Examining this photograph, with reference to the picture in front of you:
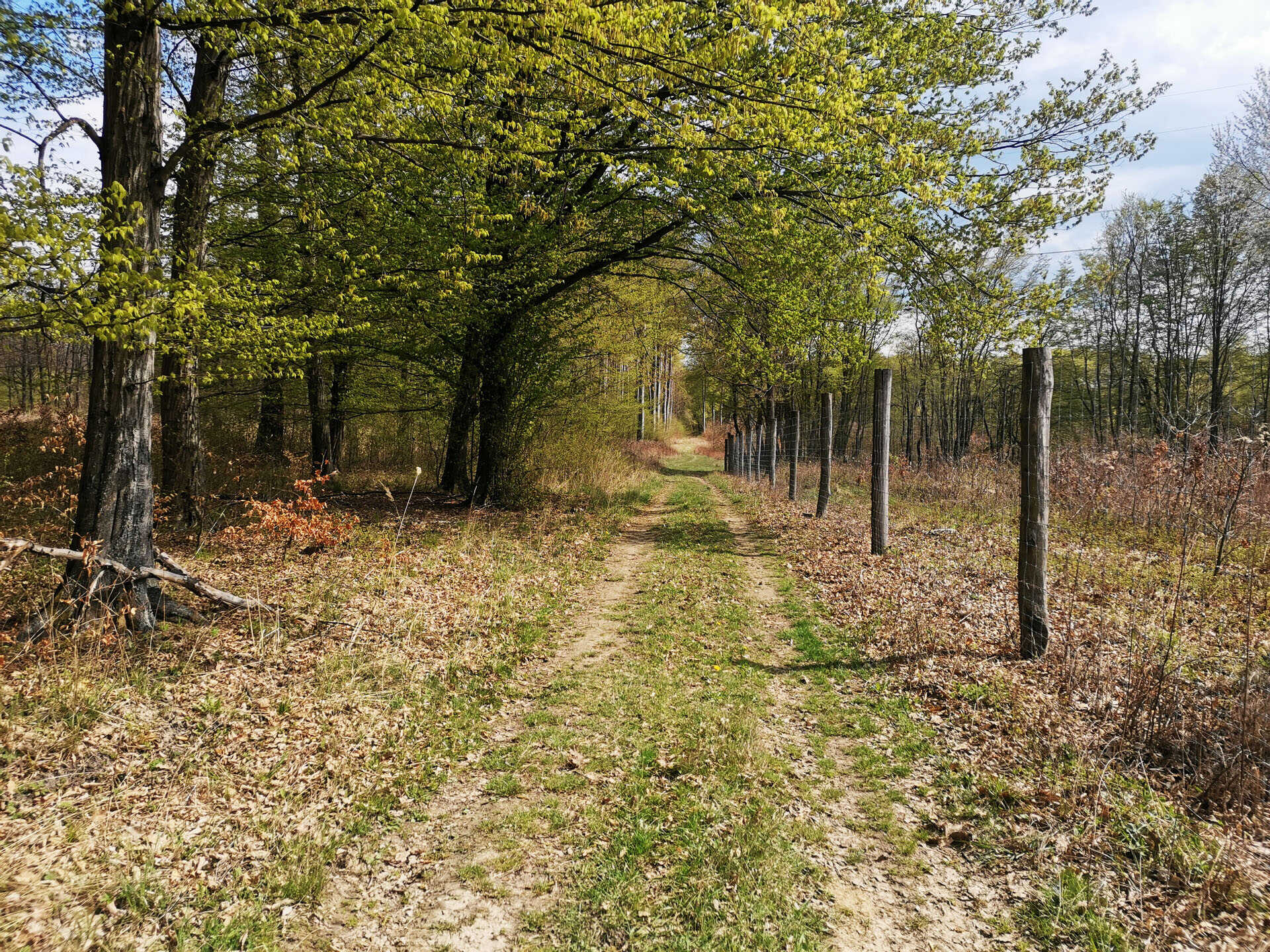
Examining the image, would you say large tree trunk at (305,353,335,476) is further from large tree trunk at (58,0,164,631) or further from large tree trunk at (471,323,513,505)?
large tree trunk at (58,0,164,631)

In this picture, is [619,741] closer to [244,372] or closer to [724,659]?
[724,659]

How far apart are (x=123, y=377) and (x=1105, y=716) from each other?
891 centimetres

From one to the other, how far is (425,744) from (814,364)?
65.5ft

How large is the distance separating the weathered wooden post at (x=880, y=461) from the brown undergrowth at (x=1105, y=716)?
0.62m

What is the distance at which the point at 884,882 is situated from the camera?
3234 mm

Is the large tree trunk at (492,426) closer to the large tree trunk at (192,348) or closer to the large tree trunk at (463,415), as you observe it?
the large tree trunk at (463,415)

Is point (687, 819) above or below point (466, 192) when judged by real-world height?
below

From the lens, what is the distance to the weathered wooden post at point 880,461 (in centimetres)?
1052

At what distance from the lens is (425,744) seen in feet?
15.0

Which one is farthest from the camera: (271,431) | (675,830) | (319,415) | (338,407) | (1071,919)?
(271,431)

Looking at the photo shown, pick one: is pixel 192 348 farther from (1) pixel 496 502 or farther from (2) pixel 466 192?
(1) pixel 496 502

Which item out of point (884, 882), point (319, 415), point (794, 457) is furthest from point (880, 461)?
point (319, 415)

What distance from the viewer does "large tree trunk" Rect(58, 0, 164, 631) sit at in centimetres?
500

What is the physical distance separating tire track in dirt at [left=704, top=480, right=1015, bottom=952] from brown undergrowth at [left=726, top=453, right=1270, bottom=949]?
24 centimetres
